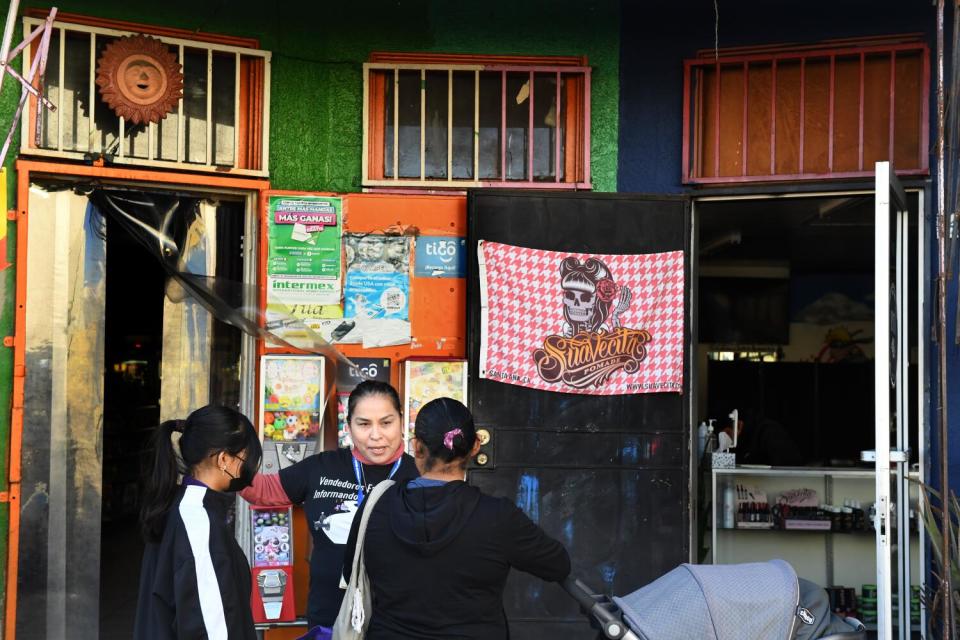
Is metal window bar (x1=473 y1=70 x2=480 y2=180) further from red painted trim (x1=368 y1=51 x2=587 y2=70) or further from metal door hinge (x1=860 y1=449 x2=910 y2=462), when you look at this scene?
metal door hinge (x1=860 y1=449 x2=910 y2=462)

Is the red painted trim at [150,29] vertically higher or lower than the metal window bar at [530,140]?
higher

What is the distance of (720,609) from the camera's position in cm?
347

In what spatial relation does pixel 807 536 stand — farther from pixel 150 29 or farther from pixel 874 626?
pixel 150 29

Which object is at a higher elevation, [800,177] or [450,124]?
[450,124]

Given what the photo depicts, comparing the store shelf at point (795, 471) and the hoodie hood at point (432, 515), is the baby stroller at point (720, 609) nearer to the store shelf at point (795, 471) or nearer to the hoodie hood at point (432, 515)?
the hoodie hood at point (432, 515)

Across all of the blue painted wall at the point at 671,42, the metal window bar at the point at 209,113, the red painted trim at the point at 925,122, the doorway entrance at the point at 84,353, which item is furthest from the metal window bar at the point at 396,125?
the red painted trim at the point at 925,122

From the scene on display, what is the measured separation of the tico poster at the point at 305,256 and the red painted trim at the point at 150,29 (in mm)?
966

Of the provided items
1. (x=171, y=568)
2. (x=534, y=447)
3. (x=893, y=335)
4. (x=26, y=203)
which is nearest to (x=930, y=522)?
(x=893, y=335)

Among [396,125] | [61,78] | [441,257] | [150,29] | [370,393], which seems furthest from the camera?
[396,125]

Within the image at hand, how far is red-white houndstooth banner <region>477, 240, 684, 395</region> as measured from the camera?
6.21m

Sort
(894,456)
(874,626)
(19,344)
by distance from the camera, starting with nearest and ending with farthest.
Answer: (894,456), (19,344), (874,626)

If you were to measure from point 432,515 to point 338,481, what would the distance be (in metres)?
1.07

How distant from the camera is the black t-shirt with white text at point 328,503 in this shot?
13.3 ft

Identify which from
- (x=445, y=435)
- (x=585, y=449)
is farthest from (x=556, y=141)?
(x=445, y=435)
